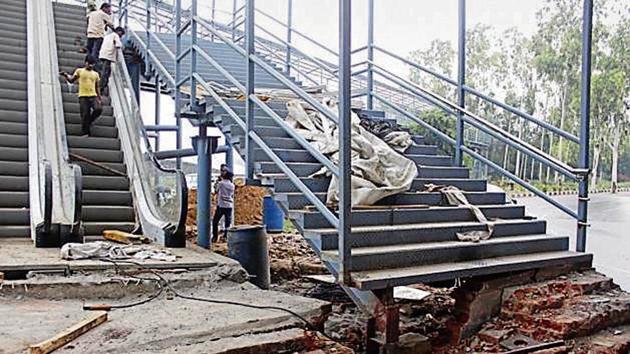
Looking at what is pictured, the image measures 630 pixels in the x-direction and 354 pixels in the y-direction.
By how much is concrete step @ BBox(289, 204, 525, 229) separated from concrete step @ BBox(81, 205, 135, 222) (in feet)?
9.12

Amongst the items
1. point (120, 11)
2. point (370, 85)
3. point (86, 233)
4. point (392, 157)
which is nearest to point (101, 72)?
point (120, 11)

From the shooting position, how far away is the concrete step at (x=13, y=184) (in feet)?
21.0

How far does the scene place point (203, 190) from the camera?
23.7 feet

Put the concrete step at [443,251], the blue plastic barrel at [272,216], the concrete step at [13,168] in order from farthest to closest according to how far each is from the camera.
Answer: the blue plastic barrel at [272,216]
the concrete step at [13,168]
the concrete step at [443,251]

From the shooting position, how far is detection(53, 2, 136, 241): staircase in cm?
634

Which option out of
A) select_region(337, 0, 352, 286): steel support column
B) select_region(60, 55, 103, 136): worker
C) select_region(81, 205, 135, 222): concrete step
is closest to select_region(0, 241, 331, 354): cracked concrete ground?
select_region(337, 0, 352, 286): steel support column

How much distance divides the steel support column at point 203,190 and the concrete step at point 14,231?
75.4 inches

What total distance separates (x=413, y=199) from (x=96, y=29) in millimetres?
5774

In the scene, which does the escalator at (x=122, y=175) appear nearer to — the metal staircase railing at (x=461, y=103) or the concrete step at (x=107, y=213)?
the concrete step at (x=107, y=213)

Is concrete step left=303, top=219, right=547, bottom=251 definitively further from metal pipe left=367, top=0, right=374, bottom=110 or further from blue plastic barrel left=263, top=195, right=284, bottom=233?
blue plastic barrel left=263, top=195, right=284, bottom=233

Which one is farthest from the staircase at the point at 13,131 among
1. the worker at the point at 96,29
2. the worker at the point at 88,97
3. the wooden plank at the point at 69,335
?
the wooden plank at the point at 69,335

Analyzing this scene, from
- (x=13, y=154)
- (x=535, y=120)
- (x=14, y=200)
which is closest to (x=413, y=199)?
(x=535, y=120)

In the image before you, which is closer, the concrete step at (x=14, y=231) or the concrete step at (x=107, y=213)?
the concrete step at (x=14, y=231)

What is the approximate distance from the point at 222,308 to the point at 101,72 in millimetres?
5652
